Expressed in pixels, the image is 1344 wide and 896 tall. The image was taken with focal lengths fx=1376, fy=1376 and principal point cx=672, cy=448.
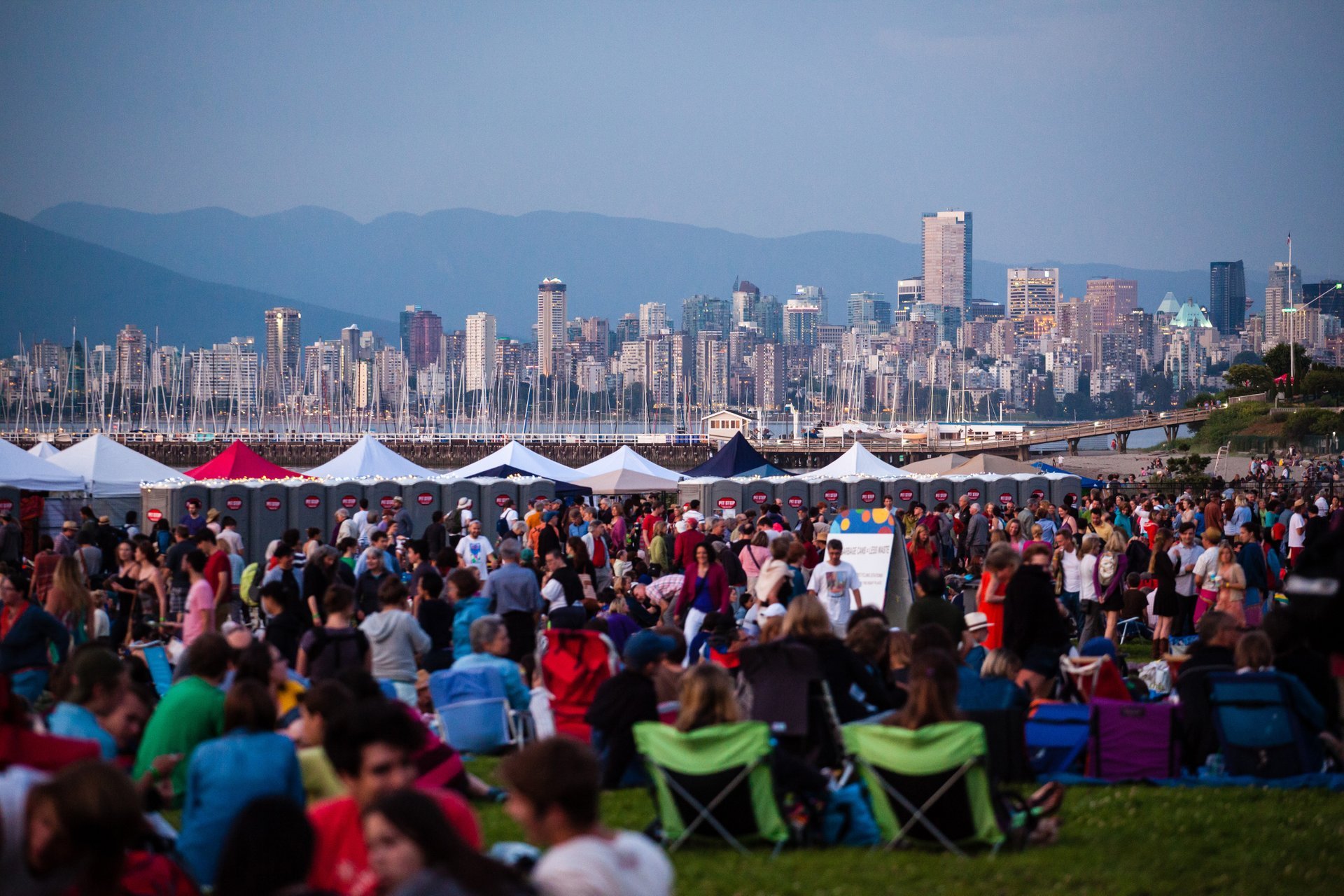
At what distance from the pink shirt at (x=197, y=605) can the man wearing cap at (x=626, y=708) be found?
366 centimetres

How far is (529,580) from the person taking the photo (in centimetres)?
1056

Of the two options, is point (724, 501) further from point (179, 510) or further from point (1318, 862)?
point (1318, 862)

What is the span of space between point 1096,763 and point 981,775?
2087 millimetres

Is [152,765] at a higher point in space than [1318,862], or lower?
higher

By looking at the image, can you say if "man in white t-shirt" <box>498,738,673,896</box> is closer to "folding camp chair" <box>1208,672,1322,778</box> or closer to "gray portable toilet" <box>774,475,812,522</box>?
"folding camp chair" <box>1208,672,1322,778</box>

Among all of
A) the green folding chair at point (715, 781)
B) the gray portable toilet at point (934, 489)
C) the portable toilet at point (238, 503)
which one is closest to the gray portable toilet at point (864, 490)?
the gray portable toilet at point (934, 489)

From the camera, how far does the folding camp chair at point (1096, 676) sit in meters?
8.71

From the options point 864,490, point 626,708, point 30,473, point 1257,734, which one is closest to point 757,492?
point 864,490

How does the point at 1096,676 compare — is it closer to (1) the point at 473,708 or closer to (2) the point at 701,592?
(1) the point at 473,708

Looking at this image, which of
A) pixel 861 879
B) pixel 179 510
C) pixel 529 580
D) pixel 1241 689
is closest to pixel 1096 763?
pixel 1241 689

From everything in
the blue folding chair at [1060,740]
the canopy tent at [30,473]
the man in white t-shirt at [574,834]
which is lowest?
the blue folding chair at [1060,740]

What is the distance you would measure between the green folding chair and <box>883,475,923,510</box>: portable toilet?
21950 mm

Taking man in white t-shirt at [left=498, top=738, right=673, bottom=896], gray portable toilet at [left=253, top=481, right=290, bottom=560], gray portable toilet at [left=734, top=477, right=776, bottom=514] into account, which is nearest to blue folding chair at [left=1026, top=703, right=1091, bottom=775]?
man in white t-shirt at [left=498, top=738, right=673, bottom=896]

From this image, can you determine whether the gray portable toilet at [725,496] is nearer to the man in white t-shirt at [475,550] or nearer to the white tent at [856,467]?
the white tent at [856,467]
